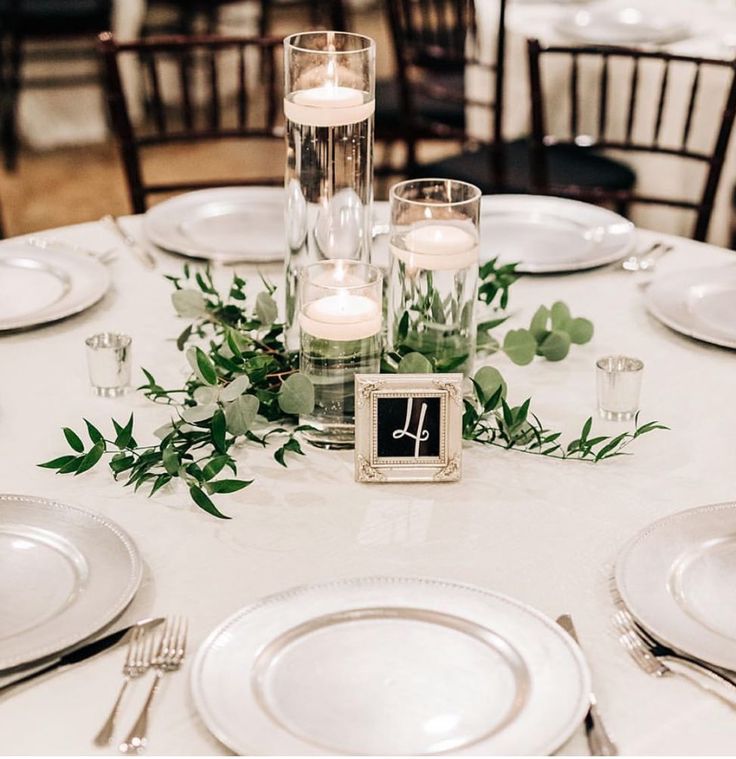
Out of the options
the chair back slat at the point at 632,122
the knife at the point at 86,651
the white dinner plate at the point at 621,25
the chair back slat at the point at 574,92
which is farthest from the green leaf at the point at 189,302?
the white dinner plate at the point at 621,25

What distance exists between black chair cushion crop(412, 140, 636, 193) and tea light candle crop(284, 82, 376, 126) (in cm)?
161

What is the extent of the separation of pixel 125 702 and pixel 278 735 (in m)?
0.14

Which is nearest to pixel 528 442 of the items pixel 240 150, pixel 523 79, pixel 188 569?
pixel 188 569

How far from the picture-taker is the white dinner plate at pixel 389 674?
88 cm

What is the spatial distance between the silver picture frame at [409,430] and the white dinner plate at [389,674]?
212 mm

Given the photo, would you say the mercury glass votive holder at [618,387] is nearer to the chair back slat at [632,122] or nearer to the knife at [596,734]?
the knife at [596,734]

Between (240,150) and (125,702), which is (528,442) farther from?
(240,150)

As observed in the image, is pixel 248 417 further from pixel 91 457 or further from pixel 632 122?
pixel 632 122

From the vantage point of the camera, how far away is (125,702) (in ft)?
3.08

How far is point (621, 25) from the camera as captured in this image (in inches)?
129

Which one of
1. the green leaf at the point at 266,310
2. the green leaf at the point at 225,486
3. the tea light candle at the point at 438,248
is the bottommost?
the green leaf at the point at 225,486

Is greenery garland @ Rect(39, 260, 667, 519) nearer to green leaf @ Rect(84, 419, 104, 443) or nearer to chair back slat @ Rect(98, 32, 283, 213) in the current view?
green leaf @ Rect(84, 419, 104, 443)

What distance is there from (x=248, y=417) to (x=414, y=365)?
0.61ft

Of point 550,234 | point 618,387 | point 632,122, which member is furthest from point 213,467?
point 632,122
